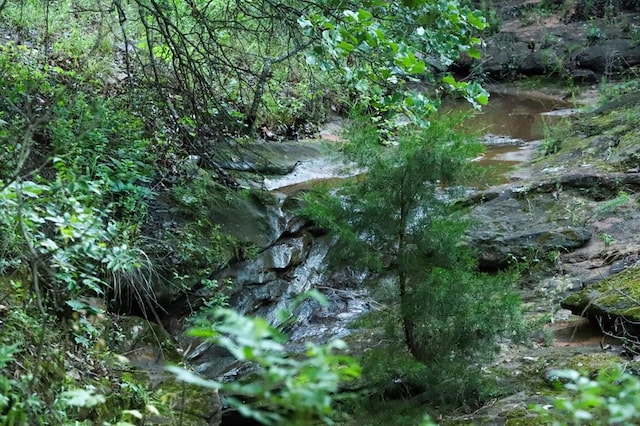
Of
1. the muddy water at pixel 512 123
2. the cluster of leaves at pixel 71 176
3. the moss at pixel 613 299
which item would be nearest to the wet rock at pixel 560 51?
the muddy water at pixel 512 123

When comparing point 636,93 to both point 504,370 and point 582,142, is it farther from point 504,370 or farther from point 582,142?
point 504,370

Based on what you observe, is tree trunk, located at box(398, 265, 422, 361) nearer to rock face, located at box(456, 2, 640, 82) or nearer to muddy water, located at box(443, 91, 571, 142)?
muddy water, located at box(443, 91, 571, 142)

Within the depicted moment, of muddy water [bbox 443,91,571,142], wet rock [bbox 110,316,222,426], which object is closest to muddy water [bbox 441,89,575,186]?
muddy water [bbox 443,91,571,142]

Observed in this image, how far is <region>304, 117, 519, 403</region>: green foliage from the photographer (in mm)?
3461

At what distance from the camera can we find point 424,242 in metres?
3.61

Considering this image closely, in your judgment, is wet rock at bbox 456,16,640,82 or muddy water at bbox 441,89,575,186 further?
wet rock at bbox 456,16,640,82

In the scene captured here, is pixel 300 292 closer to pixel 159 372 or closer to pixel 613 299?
pixel 159 372

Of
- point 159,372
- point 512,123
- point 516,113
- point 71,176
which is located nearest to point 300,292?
point 159,372

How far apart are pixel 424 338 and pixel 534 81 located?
12.2 metres

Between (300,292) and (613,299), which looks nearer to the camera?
(613,299)

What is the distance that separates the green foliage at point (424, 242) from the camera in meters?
3.46

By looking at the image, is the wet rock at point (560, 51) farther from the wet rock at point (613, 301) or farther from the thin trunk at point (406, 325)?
the thin trunk at point (406, 325)

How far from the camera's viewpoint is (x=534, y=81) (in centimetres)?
1434

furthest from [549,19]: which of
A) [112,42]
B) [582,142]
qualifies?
[112,42]
